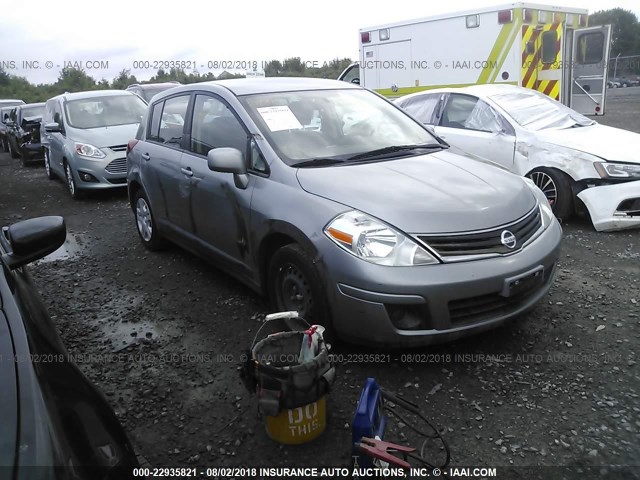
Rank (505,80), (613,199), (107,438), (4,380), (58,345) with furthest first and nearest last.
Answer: (505,80) → (613,199) → (58,345) → (107,438) → (4,380)

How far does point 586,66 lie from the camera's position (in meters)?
10.7

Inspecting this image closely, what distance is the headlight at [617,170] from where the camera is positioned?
17.4ft

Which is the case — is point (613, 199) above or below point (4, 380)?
below

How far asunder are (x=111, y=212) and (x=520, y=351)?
20.4 ft

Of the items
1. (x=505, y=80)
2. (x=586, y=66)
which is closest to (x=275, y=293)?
(x=505, y=80)

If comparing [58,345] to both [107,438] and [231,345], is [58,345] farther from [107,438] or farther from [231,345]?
[231,345]

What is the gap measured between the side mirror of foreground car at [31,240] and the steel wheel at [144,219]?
3017 millimetres

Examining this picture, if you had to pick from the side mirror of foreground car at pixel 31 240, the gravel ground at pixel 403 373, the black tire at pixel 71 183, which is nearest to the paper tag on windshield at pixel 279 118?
the gravel ground at pixel 403 373

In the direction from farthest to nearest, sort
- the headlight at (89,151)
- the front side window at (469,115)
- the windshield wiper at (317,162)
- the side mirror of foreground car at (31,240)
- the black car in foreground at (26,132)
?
the black car in foreground at (26,132) → the headlight at (89,151) → the front side window at (469,115) → the windshield wiper at (317,162) → the side mirror of foreground car at (31,240)

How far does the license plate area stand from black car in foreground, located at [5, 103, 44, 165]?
13442 millimetres

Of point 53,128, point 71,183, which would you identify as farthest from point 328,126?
point 53,128

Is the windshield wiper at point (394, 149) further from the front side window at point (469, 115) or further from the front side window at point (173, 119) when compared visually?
the front side window at point (469, 115)

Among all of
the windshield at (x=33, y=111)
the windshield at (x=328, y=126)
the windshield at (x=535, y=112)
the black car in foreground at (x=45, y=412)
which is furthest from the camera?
the windshield at (x=33, y=111)

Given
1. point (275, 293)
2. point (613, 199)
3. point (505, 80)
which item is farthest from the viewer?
point (505, 80)
